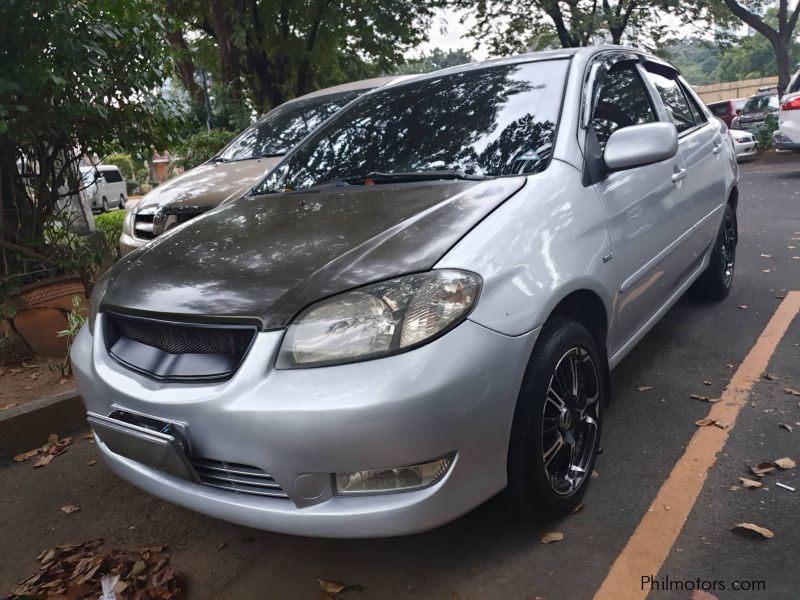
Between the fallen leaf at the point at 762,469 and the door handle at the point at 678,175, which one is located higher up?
the door handle at the point at 678,175

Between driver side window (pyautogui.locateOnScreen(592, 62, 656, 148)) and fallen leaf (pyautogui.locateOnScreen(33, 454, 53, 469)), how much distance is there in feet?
10.1

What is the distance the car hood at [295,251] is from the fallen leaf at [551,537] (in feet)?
3.57

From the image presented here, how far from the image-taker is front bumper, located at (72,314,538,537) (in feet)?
6.14

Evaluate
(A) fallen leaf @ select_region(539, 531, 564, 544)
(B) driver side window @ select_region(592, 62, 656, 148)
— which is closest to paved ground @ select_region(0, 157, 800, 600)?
(A) fallen leaf @ select_region(539, 531, 564, 544)

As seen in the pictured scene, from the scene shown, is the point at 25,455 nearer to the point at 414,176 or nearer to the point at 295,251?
the point at 295,251

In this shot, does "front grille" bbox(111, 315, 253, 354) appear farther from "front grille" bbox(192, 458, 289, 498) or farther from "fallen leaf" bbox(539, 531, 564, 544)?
"fallen leaf" bbox(539, 531, 564, 544)

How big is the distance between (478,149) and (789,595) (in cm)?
190

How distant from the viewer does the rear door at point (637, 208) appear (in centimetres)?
280

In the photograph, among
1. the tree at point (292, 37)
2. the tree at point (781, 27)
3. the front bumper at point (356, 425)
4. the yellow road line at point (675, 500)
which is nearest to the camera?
the front bumper at point (356, 425)

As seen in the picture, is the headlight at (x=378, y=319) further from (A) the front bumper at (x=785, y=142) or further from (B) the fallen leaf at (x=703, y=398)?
(A) the front bumper at (x=785, y=142)

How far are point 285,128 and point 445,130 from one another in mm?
4036

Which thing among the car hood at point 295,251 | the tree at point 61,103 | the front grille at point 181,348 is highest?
the tree at point 61,103

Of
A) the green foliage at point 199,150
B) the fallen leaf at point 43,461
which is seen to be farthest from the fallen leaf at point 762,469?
the green foliage at point 199,150

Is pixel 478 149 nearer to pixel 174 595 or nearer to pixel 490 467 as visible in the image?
pixel 490 467
